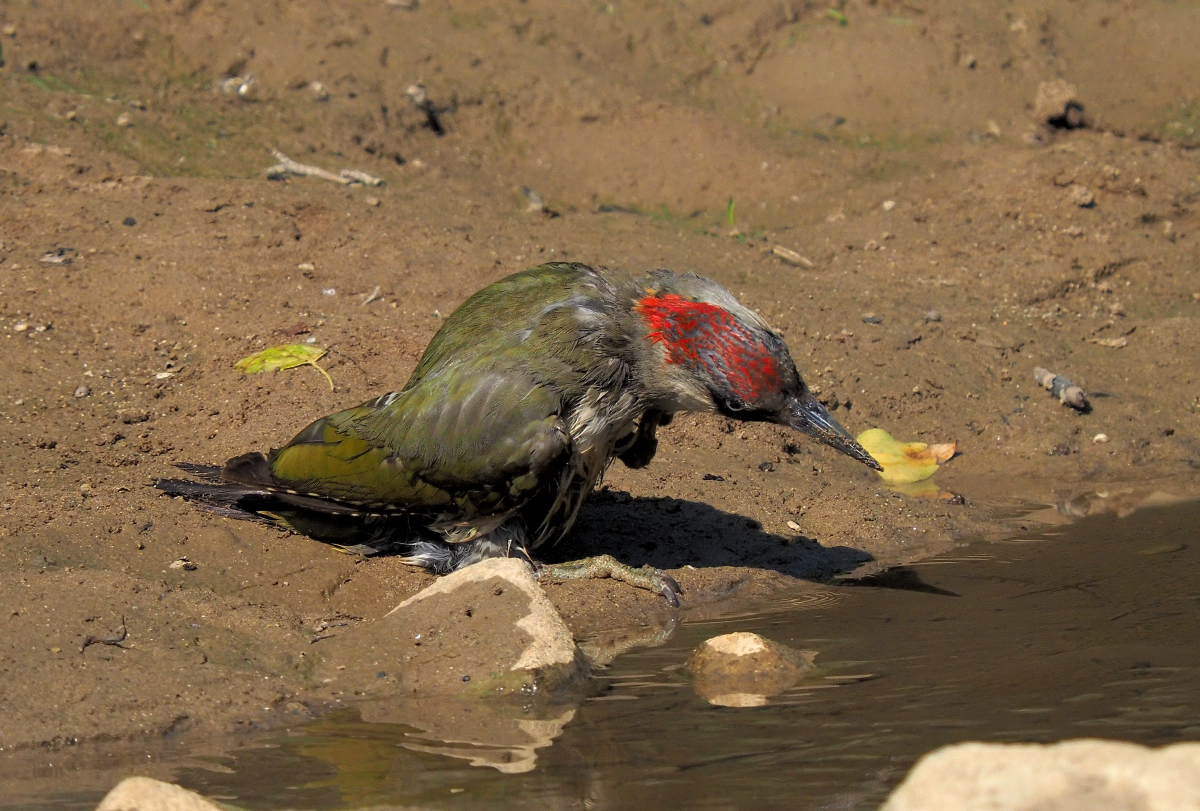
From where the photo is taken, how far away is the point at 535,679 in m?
4.04

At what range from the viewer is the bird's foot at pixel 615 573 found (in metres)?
5.04

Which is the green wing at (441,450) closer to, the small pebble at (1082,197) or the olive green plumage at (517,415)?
the olive green plumage at (517,415)

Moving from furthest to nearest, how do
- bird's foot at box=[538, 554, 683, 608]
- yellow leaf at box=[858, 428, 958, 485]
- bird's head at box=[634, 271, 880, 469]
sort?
1. yellow leaf at box=[858, 428, 958, 485]
2. bird's foot at box=[538, 554, 683, 608]
3. bird's head at box=[634, 271, 880, 469]

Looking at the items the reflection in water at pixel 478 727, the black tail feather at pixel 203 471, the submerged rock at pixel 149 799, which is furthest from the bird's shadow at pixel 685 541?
the submerged rock at pixel 149 799

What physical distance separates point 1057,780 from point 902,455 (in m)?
4.23

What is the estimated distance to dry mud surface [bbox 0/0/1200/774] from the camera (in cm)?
491

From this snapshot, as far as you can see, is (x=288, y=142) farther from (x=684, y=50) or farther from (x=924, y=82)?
(x=924, y=82)

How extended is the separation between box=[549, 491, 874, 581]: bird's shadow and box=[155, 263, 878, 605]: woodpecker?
0.43 meters

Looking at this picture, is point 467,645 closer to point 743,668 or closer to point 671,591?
point 743,668

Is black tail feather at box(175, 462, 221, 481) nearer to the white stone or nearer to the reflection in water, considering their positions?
the white stone

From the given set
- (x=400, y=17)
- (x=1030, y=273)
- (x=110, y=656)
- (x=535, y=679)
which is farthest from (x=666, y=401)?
(x=400, y=17)

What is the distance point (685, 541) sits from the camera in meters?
5.66

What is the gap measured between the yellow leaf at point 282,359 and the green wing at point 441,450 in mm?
1268

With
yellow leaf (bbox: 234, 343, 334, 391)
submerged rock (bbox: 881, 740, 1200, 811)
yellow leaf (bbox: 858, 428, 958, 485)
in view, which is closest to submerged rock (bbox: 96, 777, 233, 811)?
submerged rock (bbox: 881, 740, 1200, 811)
